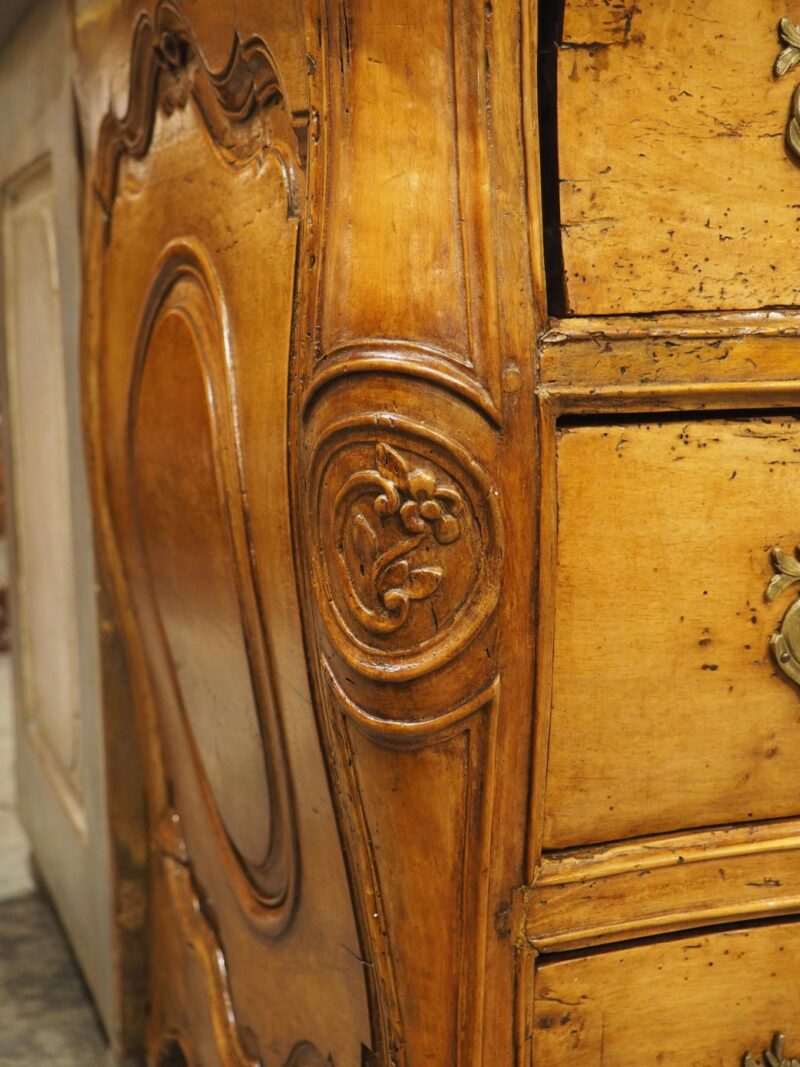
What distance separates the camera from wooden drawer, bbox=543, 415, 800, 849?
767 millimetres

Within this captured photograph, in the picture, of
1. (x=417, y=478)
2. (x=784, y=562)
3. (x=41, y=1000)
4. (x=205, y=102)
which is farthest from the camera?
(x=41, y=1000)

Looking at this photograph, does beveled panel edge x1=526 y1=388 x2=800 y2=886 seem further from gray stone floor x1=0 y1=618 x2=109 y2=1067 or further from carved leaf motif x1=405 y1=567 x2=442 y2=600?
gray stone floor x1=0 y1=618 x2=109 y2=1067

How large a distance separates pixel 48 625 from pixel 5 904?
1.34 ft

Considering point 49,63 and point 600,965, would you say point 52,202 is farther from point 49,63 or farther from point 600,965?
point 600,965

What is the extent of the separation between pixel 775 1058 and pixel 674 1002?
0.09 m

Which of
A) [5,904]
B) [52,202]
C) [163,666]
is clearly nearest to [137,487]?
[163,666]

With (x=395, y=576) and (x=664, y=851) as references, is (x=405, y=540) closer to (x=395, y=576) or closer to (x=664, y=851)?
(x=395, y=576)

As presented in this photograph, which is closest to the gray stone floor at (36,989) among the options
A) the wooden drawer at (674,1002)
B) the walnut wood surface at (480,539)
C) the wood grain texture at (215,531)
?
the wood grain texture at (215,531)

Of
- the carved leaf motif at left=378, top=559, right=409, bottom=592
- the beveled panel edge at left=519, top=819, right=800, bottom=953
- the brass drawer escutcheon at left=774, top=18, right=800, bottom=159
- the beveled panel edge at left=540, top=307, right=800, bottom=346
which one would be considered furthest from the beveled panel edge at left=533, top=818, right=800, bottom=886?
the brass drawer escutcheon at left=774, top=18, right=800, bottom=159

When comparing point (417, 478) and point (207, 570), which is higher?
point (417, 478)

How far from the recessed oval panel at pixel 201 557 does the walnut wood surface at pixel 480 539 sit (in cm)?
1

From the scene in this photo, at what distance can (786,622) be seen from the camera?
2.67 feet

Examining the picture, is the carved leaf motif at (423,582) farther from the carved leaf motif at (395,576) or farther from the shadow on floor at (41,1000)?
the shadow on floor at (41,1000)


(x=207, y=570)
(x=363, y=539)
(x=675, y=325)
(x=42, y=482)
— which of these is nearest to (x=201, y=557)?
(x=207, y=570)
